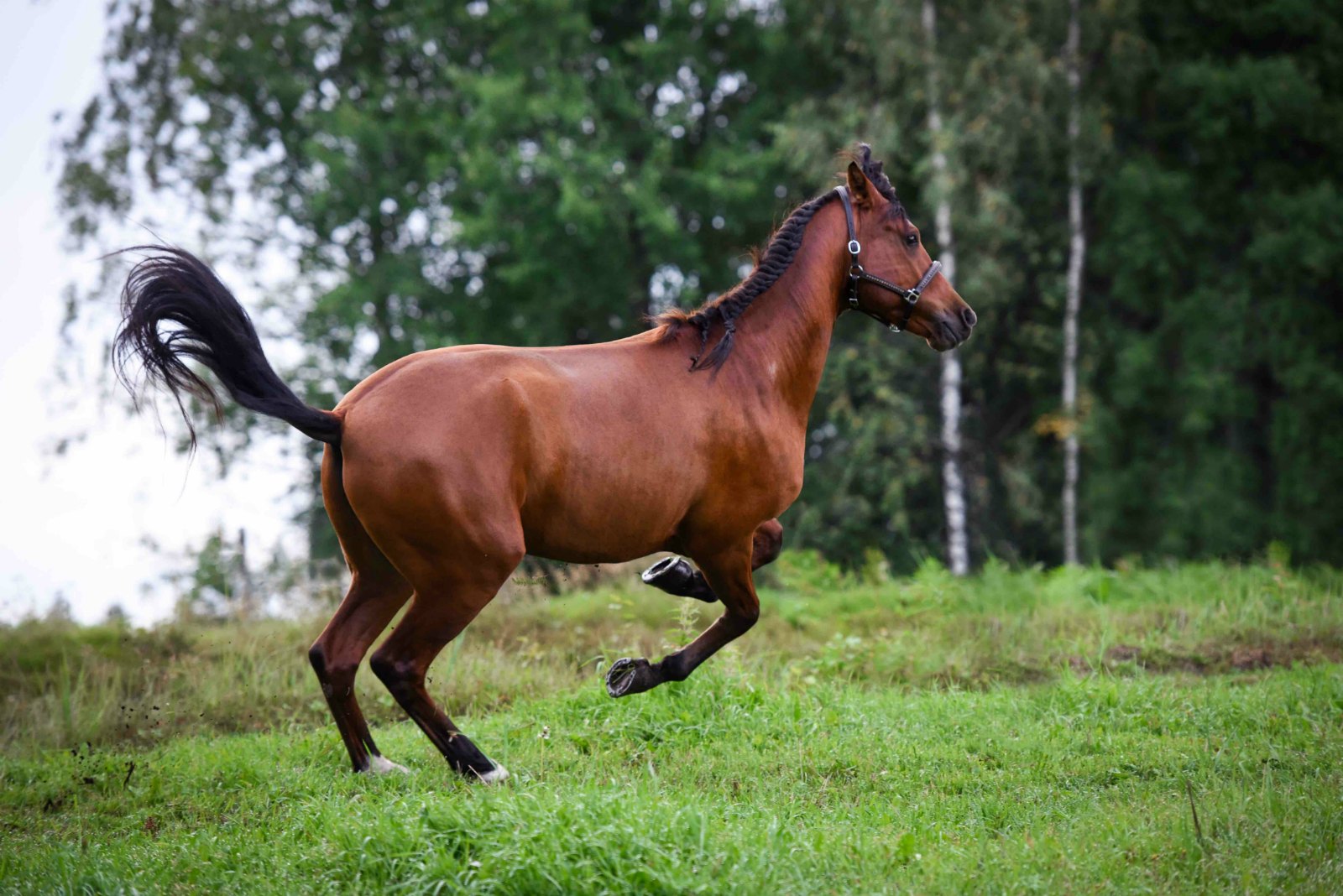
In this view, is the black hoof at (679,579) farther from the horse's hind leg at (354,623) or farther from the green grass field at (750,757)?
the horse's hind leg at (354,623)

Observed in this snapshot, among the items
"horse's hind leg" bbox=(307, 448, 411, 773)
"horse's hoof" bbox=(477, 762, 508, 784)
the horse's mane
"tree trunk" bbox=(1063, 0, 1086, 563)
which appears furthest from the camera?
"tree trunk" bbox=(1063, 0, 1086, 563)

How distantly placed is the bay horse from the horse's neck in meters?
0.01

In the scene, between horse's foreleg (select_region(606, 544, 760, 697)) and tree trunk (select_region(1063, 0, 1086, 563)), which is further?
tree trunk (select_region(1063, 0, 1086, 563))

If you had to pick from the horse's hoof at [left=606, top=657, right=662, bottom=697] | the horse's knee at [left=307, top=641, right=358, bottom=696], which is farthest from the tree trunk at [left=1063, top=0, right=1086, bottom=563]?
the horse's knee at [left=307, top=641, right=358, bottom=696]

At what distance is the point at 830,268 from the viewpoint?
596 cm

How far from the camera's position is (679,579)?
587 centimetres

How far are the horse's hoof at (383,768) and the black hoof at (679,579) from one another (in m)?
1.56

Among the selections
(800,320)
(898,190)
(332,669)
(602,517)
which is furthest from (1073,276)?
(332,669)

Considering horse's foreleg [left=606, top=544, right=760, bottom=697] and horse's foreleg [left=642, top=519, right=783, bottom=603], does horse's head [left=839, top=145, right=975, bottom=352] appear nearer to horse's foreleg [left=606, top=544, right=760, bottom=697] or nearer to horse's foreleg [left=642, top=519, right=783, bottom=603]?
horse's foreleg [left=642, top=519, right=783, bottom=603]

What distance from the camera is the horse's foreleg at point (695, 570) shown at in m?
5.81

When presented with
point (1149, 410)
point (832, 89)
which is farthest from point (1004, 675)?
point (832, 89)

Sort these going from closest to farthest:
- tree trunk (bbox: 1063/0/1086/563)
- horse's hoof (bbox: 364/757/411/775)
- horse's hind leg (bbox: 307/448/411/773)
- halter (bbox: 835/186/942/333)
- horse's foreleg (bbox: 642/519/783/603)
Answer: horse's hind leg (bbox: 307/448/411/773), horse's hoof (bbox: 364/757/411/775), horse's foreleg (bbox: 642/519/783/603), halter (bbox: 835/186/942/333), tree trunk (bbox: 1063/0/1086/563)

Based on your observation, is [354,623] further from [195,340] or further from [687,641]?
[687,641]

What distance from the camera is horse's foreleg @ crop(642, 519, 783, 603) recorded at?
229 inches
